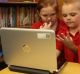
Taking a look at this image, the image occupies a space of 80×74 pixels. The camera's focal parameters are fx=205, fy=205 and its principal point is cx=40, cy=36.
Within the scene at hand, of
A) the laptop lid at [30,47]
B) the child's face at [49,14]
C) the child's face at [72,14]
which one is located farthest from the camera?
the child's face at [49,14]

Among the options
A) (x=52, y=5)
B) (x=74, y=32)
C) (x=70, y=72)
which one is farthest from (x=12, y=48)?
(x=52, y=5)

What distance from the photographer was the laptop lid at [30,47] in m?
1.08

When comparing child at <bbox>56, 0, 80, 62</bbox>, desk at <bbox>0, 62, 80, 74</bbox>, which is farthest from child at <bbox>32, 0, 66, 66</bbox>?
desk at <bbox>0, 62, 80, 74</bbox>

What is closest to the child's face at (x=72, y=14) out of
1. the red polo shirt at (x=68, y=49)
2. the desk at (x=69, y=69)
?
the red polo shirt at (x=68, y=49)

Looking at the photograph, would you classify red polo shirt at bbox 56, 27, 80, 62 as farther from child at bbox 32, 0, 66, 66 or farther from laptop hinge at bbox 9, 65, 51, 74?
laptop hinge at bbox 9, 65, 51, 74

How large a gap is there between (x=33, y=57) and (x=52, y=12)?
26.0 inches

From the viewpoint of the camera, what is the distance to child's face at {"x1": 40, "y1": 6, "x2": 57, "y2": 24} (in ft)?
5.58

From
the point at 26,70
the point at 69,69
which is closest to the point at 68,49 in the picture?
the point at 69,69

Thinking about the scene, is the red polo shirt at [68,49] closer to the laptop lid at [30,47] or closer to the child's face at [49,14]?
the child's face at [49,14]

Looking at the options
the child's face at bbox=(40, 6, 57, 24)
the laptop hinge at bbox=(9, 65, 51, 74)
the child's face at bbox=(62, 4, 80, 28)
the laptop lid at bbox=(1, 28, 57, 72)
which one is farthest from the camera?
the child's face at bbox=(40, 6, 57, 24)

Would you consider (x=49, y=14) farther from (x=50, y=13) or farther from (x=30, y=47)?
(x=30, y=47)

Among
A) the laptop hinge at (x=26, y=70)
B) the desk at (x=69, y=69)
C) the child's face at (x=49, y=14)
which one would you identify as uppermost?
the child's face at (x=49, y=14)

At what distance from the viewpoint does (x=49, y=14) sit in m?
1.70

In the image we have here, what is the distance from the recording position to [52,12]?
171 cm
